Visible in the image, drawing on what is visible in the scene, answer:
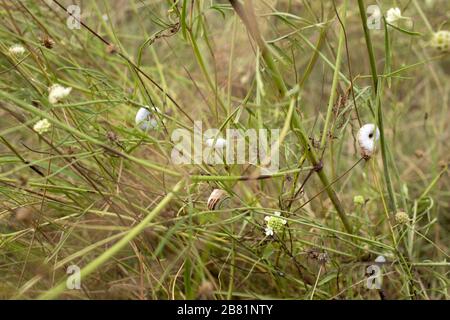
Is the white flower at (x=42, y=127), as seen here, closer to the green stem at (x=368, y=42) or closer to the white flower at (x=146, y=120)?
the white flower at (x=146, y=120)

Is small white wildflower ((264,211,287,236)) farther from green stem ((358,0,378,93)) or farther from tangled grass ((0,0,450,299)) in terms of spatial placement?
green stem ((358,0,378,93))

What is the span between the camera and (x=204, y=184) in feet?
2.77

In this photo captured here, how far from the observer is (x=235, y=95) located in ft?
4.18

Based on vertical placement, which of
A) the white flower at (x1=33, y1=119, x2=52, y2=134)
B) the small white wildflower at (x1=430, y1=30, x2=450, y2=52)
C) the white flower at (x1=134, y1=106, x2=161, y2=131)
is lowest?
the white flower at (x1=33, y1=119, x2=52, y2=134)

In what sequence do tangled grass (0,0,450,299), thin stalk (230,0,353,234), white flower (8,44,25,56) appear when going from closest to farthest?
thin stalk (230,0,353,234) < tangled grass (0,0,450,299) < white flower (8,44,25,56)

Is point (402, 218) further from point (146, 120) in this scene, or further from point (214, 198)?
point (146, 120)

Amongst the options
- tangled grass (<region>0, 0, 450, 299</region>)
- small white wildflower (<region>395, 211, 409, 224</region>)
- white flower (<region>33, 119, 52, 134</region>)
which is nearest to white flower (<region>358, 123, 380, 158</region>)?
tangled grass (<region>0, 0, 450, 299</region>)

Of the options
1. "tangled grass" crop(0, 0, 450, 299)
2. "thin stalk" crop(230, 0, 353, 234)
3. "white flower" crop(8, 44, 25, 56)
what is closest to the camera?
"thin stalk" crop(230, 0, 353, 234)

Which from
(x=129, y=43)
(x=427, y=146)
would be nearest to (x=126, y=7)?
(x=129, y=43)

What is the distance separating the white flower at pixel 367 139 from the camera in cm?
76

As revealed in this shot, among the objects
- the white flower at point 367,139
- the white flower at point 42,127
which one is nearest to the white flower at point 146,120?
the white flower at point 42,127

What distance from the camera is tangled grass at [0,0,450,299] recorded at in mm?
719

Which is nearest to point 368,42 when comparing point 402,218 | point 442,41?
point 442,41

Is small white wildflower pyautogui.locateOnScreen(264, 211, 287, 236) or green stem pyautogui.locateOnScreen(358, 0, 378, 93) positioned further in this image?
small white wildflower pyautogui.locateOnScreen(264, 211, 287, 236)
